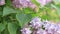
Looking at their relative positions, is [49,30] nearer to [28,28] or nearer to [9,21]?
[28,28]

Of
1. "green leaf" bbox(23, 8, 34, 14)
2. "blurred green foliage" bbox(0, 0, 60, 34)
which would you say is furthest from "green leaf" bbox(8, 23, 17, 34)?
"green leaf" bbox(23, 8, 34, 14)

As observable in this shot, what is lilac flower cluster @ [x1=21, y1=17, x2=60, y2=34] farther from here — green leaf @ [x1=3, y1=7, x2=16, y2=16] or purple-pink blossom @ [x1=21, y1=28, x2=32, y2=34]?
green leaf @ [x1=3, y1=7, x2=16, y2=16]

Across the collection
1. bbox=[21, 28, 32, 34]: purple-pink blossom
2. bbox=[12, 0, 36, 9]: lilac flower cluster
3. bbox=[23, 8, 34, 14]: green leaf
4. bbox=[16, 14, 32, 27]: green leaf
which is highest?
bbox=[12, 0, 36, 9]: lilac flower cluster

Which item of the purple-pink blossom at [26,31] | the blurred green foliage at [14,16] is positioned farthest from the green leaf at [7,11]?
the purple-pink blossom at [26,31]

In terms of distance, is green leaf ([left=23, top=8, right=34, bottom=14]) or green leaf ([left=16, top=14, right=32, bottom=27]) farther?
green leaf ([left=23, top=8, right=34, bottom=14])

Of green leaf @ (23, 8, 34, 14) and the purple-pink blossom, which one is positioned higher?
green leaf @ (23, 8, 34, 14)

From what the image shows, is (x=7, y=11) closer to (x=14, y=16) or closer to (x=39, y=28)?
(x=14, y=16)

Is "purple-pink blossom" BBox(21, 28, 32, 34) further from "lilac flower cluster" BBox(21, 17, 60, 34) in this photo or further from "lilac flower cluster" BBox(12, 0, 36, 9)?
"lilac flower cluster" BBox(12, 0, 36, 9)

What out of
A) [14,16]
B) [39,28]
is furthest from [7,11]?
[39,28]
